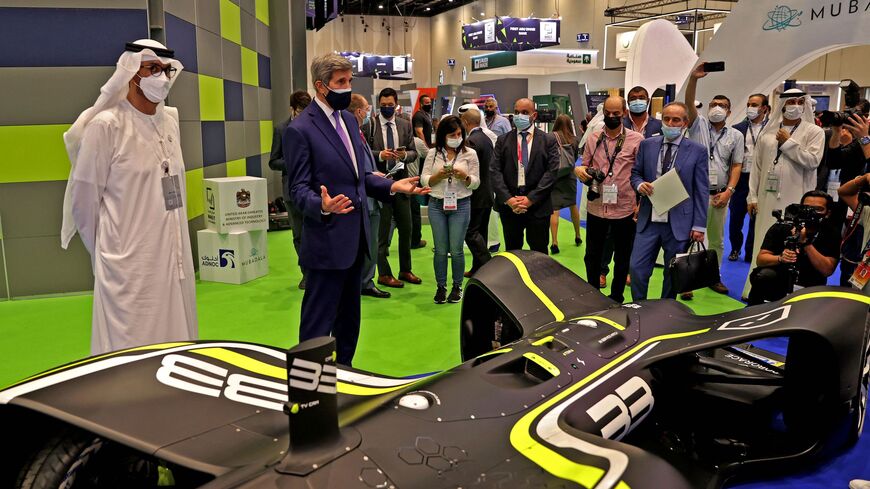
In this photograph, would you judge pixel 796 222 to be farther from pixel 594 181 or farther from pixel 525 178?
pixel 525 178

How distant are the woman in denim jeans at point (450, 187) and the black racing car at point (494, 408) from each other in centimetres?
209

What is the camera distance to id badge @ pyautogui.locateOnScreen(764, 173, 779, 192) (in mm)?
5672

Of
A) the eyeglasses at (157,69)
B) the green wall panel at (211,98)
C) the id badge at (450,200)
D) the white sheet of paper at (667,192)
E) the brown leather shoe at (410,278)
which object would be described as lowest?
the brown leather shoe at (410,278)

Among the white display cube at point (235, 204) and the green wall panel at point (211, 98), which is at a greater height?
the green wall panel at point (211, 98)

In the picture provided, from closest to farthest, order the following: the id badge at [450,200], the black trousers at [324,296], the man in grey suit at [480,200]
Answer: the black trousers at [324,296] < the id badge at [450,200] < the man in grey suit at [480,200]

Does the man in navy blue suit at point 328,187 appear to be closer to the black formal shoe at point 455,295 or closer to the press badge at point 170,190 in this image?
the press badge at point 170,190

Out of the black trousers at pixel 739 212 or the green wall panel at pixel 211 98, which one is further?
the black trousers at pixel 739 212

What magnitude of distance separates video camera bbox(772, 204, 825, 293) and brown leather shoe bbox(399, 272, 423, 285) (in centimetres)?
310

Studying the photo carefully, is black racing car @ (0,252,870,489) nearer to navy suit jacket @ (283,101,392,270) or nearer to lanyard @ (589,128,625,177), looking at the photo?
navy suit jacket @ (283,101,392,270)

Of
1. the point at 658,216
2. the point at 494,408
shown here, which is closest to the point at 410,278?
the point at 658,216

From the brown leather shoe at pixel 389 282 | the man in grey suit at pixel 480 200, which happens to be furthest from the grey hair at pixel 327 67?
the brown leather shoe at pixel 389 282

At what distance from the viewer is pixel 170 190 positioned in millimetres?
3213

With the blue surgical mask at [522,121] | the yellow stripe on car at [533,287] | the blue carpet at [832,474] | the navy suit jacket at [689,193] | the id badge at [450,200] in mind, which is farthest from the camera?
the blue surgical mask at [522,121]

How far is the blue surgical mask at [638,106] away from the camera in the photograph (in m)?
5.92
